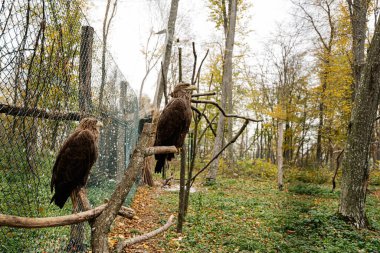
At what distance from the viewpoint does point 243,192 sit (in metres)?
9.70

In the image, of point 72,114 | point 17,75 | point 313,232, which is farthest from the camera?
point 313,232

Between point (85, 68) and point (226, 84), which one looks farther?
point (226, 84)

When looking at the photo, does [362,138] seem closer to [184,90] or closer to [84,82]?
[184,90]

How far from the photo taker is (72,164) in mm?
1917

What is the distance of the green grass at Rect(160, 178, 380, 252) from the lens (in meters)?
4.40

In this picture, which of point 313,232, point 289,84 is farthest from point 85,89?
point 289,84

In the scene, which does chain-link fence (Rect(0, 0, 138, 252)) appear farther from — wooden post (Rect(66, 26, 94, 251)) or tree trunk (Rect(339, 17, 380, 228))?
tree trunk (Rect(339, 17, 380, 228))

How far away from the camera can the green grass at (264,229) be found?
4402 millimetres

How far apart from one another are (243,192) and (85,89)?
7.89m

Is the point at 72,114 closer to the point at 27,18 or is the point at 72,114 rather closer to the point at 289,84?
the point at 27,18

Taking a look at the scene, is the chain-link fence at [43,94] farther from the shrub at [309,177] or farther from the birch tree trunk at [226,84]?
the shrub at [309,177]

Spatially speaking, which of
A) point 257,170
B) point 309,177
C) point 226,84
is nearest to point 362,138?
point 226,84

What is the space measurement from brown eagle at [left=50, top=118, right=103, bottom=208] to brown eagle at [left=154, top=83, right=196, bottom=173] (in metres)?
1.46

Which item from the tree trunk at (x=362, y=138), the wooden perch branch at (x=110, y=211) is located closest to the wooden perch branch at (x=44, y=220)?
the wooden perch branch at (x=110, y=211)
